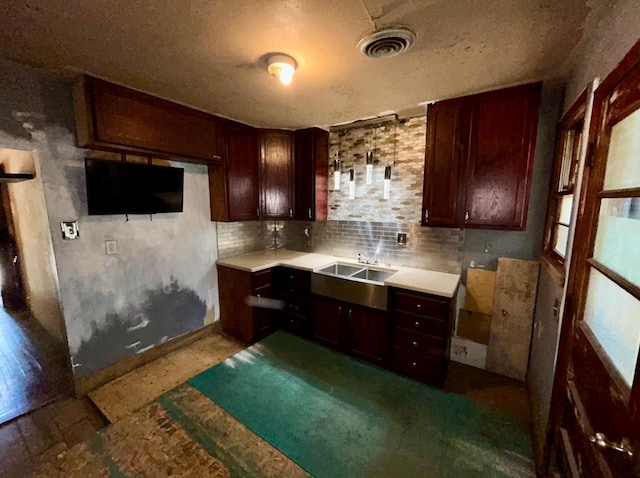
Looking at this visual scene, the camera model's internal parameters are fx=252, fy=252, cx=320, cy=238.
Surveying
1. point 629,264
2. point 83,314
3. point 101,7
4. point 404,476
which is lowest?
point 404,476

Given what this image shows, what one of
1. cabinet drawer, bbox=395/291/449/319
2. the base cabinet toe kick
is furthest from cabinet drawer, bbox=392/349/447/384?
cabinet drawer, bbox=395/291/449/319

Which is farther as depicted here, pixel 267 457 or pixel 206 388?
pixel 206 388

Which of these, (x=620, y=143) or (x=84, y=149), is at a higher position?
(x=84, y=149)

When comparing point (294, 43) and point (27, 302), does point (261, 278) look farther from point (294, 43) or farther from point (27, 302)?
point (27, 302)

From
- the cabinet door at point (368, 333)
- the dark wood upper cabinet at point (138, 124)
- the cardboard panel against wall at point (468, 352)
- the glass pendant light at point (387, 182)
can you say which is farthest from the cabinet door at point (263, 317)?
the cardboard panel against wall at point (468, 352)

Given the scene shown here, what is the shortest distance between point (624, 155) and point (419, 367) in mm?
1993

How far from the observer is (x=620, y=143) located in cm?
97

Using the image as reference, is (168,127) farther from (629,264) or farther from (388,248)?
(629,264)

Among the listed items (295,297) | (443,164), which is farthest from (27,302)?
(443,164)

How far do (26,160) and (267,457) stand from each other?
3.04 m

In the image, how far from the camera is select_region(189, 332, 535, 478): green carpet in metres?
1.57

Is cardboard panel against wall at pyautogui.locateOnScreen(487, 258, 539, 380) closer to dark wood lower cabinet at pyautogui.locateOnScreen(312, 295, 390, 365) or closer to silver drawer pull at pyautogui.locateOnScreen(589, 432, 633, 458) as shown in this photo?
dark wood lower cabinet at pyautogui.locateOnScreen(312, 295, 390, 365)

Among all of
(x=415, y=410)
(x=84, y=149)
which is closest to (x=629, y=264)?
(x=415, y=410)

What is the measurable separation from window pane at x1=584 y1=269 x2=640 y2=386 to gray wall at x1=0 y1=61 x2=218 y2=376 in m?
3.18
